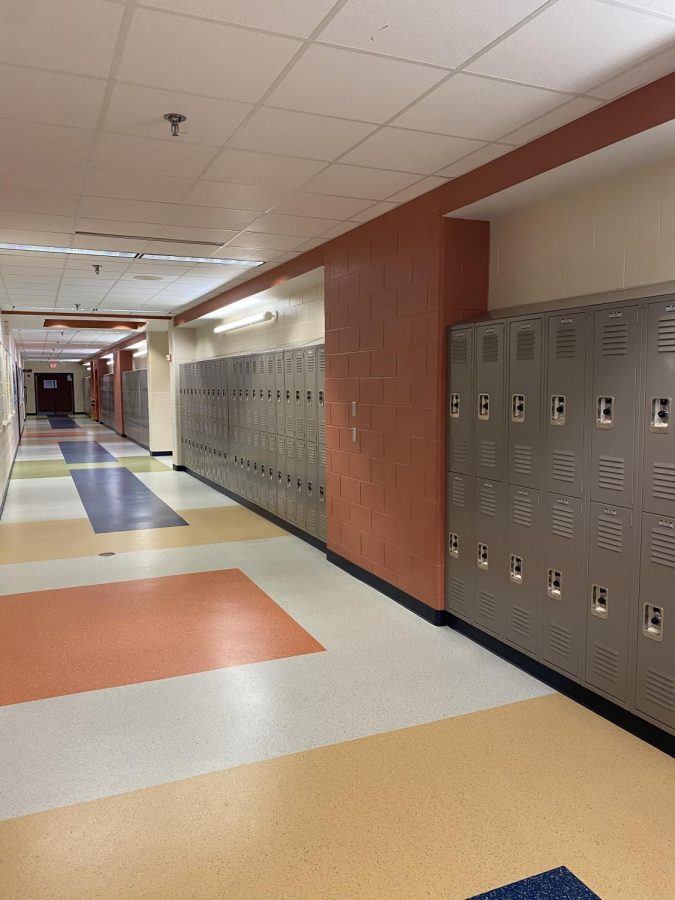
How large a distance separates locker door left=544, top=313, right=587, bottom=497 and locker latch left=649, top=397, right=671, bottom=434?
380 millimetres

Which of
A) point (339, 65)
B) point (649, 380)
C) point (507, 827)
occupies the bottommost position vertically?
point (507, 827)

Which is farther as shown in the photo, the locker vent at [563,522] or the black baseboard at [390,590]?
the black baseboard at [390,590]

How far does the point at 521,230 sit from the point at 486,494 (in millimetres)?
1606

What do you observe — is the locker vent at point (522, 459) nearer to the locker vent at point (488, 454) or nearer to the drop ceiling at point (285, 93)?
the locker vent at point (488, 454)

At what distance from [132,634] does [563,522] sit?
2.65 m

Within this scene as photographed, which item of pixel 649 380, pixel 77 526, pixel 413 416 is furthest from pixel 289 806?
pixel 77 526

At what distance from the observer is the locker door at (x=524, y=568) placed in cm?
339

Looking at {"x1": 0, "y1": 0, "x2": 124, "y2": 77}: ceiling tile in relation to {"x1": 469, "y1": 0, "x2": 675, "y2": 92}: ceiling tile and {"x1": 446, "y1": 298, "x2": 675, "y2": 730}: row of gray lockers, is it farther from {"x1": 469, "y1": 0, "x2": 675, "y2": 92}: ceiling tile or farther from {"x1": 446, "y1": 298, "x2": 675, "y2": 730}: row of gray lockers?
{"x1": 446, "y1": 298, "x2": 675, "y2": 730}: row of gray lockers

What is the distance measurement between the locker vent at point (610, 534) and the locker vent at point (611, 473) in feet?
0.50

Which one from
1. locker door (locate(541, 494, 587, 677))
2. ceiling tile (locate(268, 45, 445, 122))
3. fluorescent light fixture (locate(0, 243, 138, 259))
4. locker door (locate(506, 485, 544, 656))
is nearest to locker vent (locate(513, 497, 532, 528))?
locker door (locate(506, 485, 544, 656))

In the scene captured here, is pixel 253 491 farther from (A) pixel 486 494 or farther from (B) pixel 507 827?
(B) pixel 507 827

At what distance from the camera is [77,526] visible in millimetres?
7039

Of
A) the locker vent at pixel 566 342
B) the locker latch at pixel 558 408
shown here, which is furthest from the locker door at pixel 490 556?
the locker vent at pixel 566 342

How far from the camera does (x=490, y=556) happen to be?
374cm
